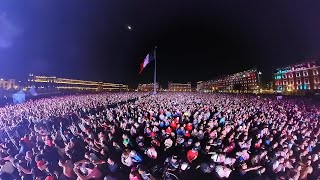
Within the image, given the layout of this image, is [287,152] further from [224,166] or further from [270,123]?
[270,123]

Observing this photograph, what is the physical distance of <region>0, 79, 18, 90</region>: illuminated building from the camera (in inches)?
313

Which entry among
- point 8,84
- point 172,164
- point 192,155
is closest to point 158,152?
point 192,155

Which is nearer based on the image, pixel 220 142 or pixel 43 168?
pixel 43 168

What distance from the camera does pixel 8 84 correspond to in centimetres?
839

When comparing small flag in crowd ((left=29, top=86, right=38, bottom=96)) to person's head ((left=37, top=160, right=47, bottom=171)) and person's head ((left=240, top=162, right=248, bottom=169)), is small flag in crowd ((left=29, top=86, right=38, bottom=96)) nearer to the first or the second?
person's head ((left=37, top=160, right=47, bottom=171))

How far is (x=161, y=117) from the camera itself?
29.9 feet

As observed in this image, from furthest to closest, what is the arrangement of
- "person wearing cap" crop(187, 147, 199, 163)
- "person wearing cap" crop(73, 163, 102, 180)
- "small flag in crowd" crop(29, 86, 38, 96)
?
1. "small flag in crowd" crop(29, 86, 38, 96)
2. "person wearing cap" crop(187, 147, 199, 163)
3. "person wearing cap" crop(73, 163, 102, 180)

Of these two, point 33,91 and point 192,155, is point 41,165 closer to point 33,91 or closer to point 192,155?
point 192,155

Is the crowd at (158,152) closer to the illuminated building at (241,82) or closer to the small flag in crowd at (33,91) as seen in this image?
the small flag in crowd at (33,91)

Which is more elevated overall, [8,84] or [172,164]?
[8,84]

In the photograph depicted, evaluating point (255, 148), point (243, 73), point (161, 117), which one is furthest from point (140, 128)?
point (243, 73)

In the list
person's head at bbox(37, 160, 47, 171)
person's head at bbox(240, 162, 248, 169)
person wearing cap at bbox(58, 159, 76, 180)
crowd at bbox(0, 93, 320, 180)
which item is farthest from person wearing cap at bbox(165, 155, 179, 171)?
person's head at bbox(37, 160, 47, 171)

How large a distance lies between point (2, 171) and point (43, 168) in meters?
0.70

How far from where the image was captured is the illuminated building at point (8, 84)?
313 inches
